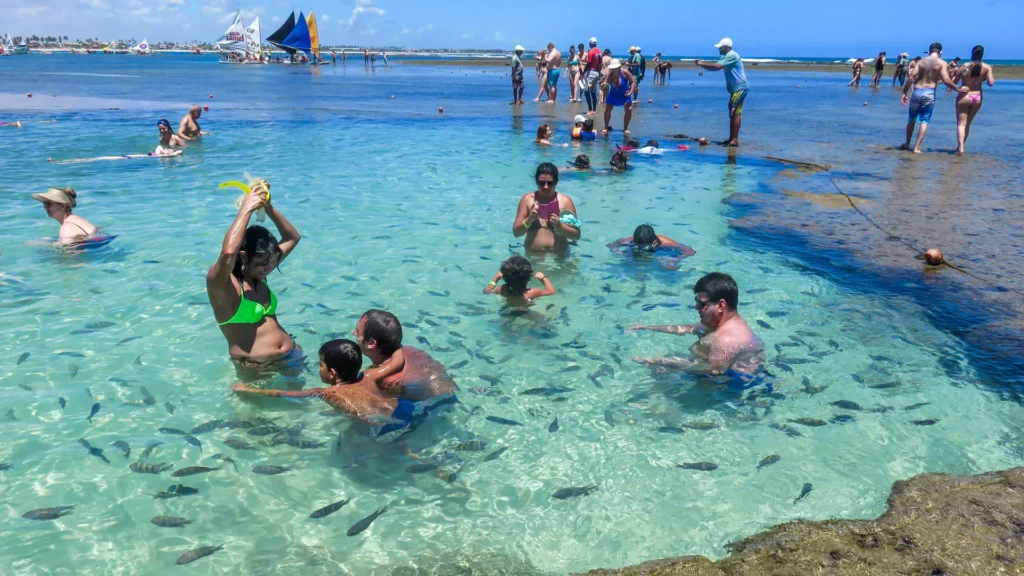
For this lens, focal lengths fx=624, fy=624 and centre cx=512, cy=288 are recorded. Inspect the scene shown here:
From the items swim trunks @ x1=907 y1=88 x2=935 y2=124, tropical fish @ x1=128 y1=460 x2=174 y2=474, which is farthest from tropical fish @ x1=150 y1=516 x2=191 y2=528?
swim trunks @ x1=907 y1=88 x2=935 y2=124

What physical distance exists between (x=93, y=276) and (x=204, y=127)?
15.9 metres

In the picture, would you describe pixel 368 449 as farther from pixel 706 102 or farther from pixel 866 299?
pixel 706 102

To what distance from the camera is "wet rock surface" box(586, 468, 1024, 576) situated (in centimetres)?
338

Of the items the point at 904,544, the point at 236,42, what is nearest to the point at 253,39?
the point at 236,42

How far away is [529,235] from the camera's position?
A: 895cm

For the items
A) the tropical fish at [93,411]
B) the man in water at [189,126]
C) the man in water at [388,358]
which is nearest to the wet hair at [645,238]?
the man in water at [388,358]

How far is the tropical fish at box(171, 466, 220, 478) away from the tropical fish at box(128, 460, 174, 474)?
10 cm

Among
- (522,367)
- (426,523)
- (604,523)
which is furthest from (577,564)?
(522,367)

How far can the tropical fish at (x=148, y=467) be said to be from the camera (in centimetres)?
470

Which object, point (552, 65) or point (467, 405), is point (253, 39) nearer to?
point (552, 65)

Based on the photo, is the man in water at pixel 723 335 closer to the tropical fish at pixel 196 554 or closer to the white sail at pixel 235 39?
the tropical fish at pixel 196 554

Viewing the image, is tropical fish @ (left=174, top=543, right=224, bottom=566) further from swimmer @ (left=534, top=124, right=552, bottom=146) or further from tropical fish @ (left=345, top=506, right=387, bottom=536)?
swimmer @ (left=534, top=124, right=552, bottom=146)

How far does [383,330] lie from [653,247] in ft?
16.8

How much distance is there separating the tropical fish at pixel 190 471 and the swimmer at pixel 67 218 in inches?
249
